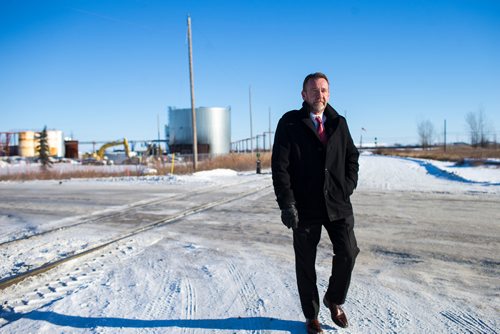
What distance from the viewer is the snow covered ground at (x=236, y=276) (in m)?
3.07

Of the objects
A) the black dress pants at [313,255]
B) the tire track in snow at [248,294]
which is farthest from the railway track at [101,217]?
the black dress pants at [313,255]

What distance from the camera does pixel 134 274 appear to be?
4238mm

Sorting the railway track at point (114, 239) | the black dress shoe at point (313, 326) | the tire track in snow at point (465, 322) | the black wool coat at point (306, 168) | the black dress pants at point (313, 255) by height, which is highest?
the black wool coat at point (306, 168)

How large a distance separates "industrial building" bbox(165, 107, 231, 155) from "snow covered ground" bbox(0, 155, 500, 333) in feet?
123

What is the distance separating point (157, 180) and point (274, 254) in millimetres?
13065

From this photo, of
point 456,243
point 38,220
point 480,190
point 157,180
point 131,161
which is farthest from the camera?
point 131,161

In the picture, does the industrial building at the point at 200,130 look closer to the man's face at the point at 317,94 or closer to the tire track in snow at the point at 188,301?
the tire track in snow at the point at 188,301

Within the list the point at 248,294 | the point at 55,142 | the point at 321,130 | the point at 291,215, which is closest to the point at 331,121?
the point at 321,130

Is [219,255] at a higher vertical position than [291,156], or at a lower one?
lower

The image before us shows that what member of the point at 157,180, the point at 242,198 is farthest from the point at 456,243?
the point at 157,180

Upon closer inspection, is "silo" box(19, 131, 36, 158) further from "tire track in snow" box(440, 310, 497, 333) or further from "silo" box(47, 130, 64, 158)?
"tire track in snow" box(440, 310, 497, 333)

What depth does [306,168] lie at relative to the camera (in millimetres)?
2822

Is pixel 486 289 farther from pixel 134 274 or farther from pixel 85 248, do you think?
pixel 85 248

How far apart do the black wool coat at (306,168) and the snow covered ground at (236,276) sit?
95 centimetres
